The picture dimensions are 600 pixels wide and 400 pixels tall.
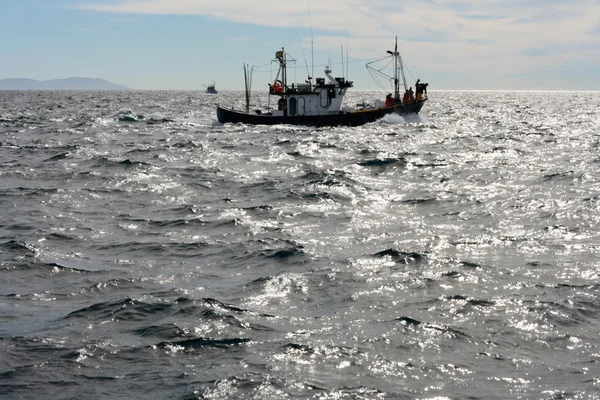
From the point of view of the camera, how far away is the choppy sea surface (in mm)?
7629

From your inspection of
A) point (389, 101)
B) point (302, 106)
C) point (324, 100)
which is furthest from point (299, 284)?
point (389, 101)

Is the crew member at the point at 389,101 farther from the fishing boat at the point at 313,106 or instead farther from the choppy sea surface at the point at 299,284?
the choppy sea surface at the point at 299,284

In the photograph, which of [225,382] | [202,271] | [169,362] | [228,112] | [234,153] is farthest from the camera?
[228,112]

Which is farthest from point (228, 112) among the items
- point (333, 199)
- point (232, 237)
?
point (232, 237)

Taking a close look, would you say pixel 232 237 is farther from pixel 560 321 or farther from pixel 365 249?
pixel 560 321

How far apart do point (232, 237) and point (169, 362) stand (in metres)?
6.64

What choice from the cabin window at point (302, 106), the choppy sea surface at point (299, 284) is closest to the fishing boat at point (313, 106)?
the cabin window at point (302, 106)

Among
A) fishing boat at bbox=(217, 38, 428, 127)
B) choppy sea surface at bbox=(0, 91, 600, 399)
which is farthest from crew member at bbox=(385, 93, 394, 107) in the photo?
choppy sea surface at bbox=(0, 91, 600, 399)

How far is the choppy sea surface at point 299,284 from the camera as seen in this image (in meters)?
7.63

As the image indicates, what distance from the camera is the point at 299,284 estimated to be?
1122 centimetres

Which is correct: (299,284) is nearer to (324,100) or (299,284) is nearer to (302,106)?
(302,106)

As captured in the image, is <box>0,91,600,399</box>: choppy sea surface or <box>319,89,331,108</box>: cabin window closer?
<box>0,91,600,399</box>: choppy sea surface

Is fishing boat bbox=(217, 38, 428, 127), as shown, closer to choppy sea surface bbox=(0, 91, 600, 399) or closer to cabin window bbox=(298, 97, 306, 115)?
cabin window bbox=(298, 97, 306, 115)

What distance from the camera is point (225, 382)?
7.37m
